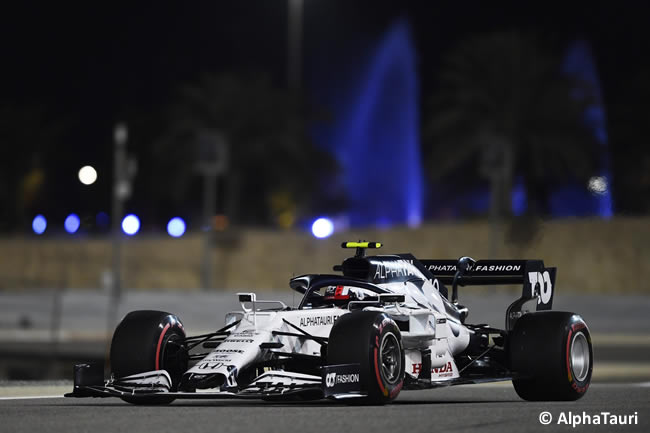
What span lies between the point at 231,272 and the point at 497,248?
623 inches

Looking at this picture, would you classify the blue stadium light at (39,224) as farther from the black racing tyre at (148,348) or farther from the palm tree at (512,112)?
the black racing tyre at (148,348)

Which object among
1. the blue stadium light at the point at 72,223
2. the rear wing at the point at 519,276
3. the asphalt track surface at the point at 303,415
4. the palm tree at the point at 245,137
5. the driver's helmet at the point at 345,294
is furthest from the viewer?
the blue stadium light at the point at 72,223

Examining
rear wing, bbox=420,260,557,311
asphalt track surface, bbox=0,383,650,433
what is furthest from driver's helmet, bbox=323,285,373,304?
rear wing, bbox=420,260,557,311

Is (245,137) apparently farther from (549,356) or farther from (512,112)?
(549,356)

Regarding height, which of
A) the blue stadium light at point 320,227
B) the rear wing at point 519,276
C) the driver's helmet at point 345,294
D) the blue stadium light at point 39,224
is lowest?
the driver's helmet at point 345,294

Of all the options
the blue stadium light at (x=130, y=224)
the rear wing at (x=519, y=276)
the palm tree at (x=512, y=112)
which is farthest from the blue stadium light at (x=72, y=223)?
the rear wing at (x=519, y=276)

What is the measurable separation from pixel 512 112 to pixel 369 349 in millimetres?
40680

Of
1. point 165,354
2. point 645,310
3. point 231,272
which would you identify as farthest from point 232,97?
point 165,354

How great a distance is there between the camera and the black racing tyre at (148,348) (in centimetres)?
1285

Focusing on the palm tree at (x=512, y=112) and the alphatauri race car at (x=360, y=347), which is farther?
the palm tree at (x=512, y=112)

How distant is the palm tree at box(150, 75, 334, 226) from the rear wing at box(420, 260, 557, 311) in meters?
46.6

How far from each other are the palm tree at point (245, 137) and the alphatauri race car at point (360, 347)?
4759 cm

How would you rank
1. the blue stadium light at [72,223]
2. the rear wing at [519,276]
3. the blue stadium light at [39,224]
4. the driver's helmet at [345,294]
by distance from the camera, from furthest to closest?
the blue stadium light at [72,223]
the blue stadium light at [39,224]
the rear wing at [519,276]
the driver's helmet at [345,294]

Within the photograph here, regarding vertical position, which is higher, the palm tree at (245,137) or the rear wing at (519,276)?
the palm tree at (245,137)
